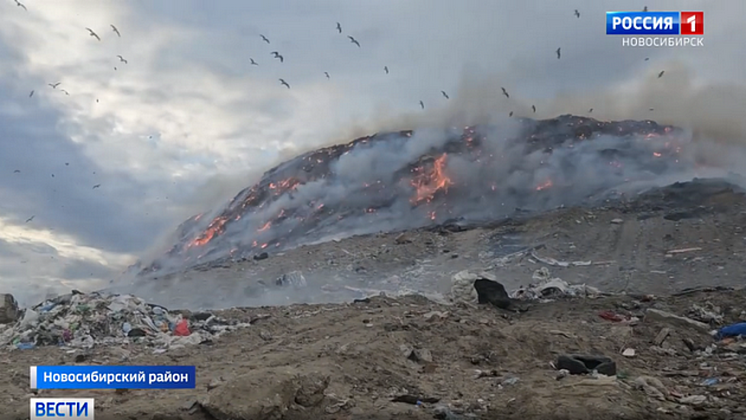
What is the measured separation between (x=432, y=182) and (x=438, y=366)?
2528 cm

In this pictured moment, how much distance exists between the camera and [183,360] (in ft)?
26.1

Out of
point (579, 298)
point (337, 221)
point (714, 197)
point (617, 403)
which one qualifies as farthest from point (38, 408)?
point (337, 221)

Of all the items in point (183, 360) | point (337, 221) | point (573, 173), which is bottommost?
point (183, 360)

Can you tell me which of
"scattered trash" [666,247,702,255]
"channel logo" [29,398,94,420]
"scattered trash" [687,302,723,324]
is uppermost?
"scattered trash" [666,247,702,255]

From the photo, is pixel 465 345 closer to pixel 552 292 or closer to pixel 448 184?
pixel 552 292

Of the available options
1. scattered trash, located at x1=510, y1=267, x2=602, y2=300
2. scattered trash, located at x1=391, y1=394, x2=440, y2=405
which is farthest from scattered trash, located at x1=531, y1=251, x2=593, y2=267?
scattered trash, located at x1=391, y1=394, x2=440, y2=405

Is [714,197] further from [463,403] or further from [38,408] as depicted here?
[38,408]

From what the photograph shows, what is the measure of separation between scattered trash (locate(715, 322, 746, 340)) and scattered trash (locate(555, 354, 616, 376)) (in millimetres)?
2979

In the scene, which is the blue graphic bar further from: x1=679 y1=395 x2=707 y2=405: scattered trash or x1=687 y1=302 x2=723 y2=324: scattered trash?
x1=687 y1=302 x2=723 y2=324: scattered trash

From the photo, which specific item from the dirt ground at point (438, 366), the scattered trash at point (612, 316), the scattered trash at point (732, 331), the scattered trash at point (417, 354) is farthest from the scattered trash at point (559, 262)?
the scattered trash at point (417, 354)

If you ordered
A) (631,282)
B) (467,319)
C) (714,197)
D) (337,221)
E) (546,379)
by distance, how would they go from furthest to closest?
1. (337,221)
2. (714,197)
3. (631,282)
4. (467,319)
5. (546,379)

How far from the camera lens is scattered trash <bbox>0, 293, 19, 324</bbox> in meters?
11.6

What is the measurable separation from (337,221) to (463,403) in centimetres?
2533

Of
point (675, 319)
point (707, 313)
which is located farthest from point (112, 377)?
Result: point (707, 313)
